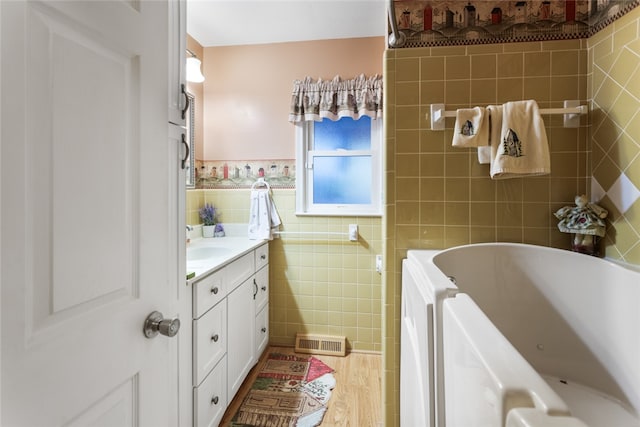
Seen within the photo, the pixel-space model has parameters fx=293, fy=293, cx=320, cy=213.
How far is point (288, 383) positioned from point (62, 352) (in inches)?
65.9

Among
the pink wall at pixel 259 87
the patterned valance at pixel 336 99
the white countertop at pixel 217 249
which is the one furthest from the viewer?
the pink wall at pixel 259 87

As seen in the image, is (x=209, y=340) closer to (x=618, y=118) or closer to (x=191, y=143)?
(x=191, y=143)

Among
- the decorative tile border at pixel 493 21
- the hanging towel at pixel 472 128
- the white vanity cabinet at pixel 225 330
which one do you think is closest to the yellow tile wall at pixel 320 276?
the white vanity cabinet at pixel 225 330

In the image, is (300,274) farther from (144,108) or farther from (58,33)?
(58,33)

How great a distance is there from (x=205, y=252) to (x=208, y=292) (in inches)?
27.7

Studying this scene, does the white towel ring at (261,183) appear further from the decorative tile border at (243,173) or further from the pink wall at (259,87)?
the pink wall at (259,87)

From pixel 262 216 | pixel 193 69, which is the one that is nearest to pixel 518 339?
pixel 262 216

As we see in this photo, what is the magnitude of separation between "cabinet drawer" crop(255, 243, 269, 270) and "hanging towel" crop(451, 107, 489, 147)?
1468mm

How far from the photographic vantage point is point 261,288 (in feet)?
7.13

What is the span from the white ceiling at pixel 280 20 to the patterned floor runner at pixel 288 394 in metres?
2.46

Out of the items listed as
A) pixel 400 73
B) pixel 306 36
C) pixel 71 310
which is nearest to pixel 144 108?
pixel 71 310

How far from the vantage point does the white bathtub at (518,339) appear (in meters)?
0.45

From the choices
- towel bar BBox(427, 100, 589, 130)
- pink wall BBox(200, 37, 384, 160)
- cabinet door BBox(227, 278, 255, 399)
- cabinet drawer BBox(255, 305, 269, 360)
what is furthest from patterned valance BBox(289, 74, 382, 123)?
cabinet drawer BBox(255, 305, 269, 360)

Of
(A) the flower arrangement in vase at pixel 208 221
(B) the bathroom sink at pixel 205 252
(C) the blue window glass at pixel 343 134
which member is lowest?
(B) the bathroom sink at pixel 205 252
